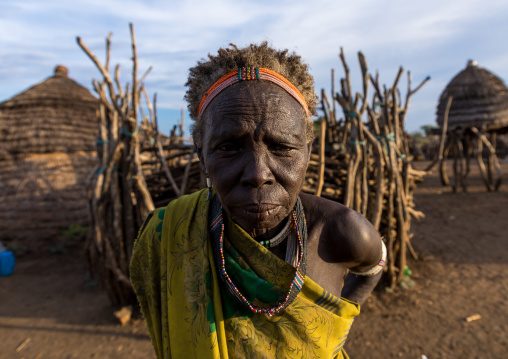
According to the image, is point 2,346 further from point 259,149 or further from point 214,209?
point 259,149

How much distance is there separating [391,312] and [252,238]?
126 inches

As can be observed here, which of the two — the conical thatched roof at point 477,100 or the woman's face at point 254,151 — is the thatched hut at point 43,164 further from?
the conical thatched roof at point 477,100

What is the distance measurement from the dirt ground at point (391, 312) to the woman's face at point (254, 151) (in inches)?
102

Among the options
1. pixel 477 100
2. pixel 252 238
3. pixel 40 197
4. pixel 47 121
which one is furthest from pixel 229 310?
pixel 477 100

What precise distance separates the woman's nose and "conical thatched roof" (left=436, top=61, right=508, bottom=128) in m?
11.6

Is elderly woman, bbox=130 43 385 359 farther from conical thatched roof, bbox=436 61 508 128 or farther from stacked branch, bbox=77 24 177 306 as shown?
conical thatched roof, bbox=436 61 508 128

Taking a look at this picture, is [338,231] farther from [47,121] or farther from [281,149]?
[47,121]

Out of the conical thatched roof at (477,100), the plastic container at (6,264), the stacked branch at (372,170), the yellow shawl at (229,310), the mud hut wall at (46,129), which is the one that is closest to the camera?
the yellow shawl at (229,310)

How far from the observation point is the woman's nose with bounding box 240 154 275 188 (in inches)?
42.4

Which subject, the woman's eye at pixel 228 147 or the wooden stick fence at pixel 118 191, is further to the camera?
the wooden stick fence at pixel 118 191

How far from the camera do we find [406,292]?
4.14m

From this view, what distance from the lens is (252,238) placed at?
123 centimetres

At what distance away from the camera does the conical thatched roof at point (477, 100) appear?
10.8 meters

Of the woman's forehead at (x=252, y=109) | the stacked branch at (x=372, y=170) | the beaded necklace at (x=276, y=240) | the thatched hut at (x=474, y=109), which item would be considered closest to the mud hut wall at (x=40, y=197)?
the stacked branch at (x=372, y=170)
